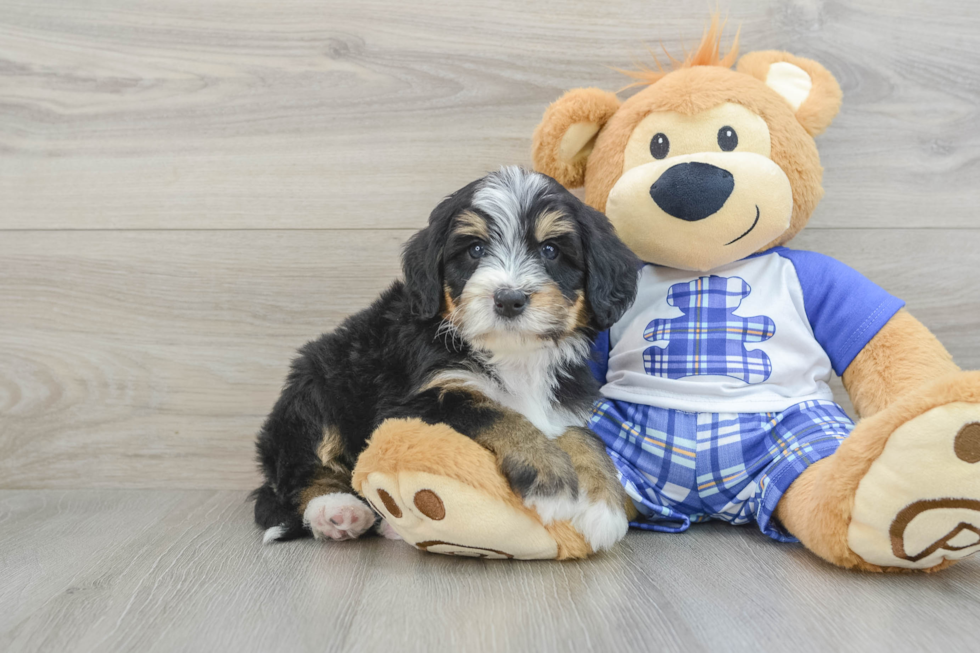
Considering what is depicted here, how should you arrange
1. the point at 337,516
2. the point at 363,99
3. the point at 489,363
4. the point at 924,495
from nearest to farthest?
the point at 924,495 < the point at 489,363 < the point at 337,516 < the point at 363,99

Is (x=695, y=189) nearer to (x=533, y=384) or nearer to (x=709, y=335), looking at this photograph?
(x=709, y=335)

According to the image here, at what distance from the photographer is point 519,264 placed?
1503 millimetres

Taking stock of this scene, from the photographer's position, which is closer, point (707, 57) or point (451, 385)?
point (451, 385)

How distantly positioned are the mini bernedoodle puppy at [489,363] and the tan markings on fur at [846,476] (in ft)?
1.28

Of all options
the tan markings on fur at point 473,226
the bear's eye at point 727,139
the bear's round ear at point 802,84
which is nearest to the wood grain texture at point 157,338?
the tan markings on fur at point 473,226

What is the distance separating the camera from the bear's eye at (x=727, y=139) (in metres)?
1.74

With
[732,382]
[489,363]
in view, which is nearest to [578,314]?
[489,363]

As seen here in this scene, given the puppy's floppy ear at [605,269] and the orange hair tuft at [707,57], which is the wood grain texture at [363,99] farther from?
the puppy's floppy ear at [605,269]

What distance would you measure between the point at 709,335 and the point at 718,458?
1.02 ft

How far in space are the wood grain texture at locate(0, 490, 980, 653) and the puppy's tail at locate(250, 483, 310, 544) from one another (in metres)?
0.05

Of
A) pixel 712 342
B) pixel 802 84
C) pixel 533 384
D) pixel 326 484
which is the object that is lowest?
pixel 326 484

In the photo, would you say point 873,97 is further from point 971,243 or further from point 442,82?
point 442,82

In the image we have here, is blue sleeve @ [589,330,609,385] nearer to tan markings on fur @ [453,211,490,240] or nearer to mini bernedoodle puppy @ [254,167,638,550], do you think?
mini bernedoodle puppy @ [254,167,638,550]

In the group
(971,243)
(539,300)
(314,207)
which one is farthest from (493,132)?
(971,243)
